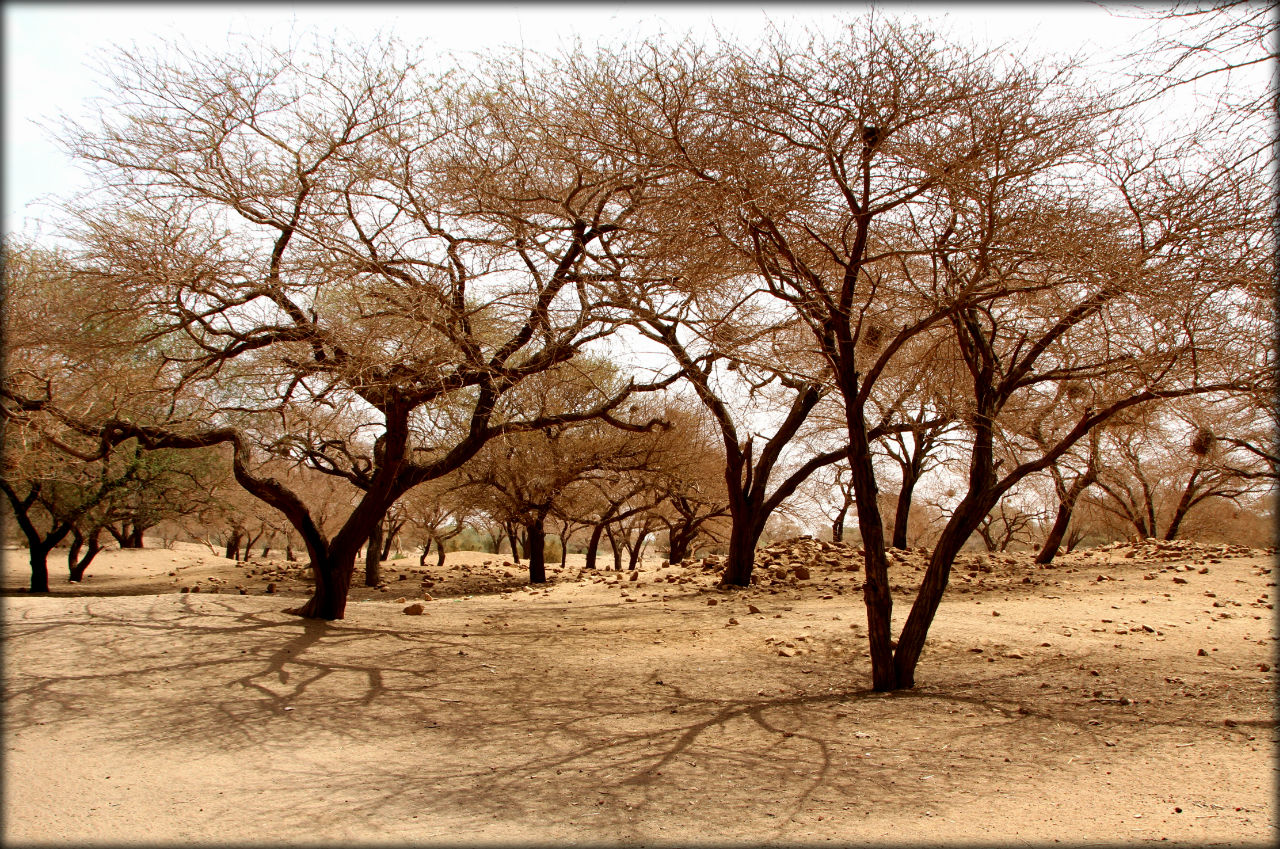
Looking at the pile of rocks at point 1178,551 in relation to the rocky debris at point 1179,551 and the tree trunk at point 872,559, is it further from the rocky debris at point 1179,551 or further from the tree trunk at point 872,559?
the tree trunk at point 872,559

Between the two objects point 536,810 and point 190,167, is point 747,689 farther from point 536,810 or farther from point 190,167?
point 190,167

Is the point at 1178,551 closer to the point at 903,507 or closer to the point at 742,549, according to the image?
the point at 903,507

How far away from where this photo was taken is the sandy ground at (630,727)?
377 cm

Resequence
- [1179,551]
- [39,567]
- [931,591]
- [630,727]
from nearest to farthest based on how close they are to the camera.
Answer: [630,727] < [931,591] < [1179,551] < [39,567]

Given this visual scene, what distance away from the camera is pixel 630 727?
548cm

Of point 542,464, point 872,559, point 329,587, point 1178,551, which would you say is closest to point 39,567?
point 542,464

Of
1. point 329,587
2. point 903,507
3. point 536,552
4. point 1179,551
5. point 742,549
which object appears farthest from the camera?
point 536,552

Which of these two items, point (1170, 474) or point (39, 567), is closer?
point (39, 567)

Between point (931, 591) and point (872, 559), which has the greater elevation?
point (872, 559)

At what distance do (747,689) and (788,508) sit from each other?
14.3 metres

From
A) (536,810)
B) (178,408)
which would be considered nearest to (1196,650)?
(536,810)

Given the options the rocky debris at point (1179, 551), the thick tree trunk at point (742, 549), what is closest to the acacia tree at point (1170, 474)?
the rocky debris at point (1179, 551)

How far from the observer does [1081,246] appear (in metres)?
5.80

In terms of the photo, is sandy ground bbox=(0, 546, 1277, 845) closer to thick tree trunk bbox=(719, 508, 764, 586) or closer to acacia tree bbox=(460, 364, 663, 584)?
thick tree trunk bbox=(719, 508, 764, 586)
